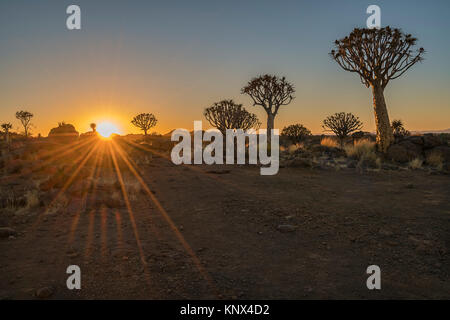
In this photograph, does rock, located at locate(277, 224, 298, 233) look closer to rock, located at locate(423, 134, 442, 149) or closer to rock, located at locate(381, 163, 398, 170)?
rock, located at locate(381, 163, 398, 170)

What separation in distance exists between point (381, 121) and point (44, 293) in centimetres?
1642

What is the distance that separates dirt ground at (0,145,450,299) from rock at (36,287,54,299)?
5 centimetres

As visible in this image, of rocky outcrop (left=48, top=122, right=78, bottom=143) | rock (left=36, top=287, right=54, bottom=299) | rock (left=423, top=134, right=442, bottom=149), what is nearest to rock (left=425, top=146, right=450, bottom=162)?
rock (left=423, top=134, right=442, bottom=149)

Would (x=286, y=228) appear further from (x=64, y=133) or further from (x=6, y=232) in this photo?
(x=64, y=133)

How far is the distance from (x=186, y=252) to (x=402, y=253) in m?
3.36

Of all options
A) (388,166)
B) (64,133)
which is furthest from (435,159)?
(64,133)

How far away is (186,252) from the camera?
4328 mm

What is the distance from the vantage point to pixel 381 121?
48.8ft

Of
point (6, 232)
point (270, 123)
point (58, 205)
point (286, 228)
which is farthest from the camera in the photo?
point (270, 123)

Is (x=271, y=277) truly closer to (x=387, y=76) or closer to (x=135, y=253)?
(x=135, y=253)

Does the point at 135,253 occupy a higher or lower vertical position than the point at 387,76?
lower
